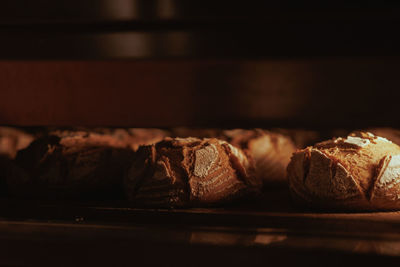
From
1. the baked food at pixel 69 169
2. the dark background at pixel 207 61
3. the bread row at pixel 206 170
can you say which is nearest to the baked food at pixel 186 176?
the bread row at pixel 206 170

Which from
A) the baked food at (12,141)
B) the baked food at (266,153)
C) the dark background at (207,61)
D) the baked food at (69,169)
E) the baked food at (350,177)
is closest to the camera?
the dark background at (207,61)

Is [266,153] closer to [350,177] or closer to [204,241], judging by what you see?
[350,177]

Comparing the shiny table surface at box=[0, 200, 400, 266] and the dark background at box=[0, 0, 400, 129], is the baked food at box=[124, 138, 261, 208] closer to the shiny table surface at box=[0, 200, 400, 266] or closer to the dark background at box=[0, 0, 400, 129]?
the shiny table surface at box=[0, 200, 400, 266]

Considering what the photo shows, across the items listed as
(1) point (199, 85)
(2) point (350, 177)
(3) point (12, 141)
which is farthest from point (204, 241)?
(3) point (12, 141)

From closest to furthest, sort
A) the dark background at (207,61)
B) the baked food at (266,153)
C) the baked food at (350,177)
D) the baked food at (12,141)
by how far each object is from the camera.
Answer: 1. the dark background at (207,61)
2. the baked food at (350,177)
3. the baked food at (266,153)
4. the baked food at (12,141)

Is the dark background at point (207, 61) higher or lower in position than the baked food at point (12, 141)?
higher

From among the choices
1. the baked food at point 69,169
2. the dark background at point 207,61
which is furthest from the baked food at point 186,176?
the dark background at point 207,61

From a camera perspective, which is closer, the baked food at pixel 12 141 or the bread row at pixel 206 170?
the bread row at pixel 206 170

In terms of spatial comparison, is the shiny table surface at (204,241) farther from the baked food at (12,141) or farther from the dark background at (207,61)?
the baked food at (12,141)
